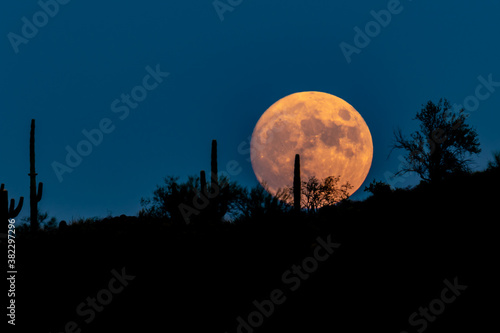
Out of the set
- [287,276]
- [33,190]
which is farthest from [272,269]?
[33,190]

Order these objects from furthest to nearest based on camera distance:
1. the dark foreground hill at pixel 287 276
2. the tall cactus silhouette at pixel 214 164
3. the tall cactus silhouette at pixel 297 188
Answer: the tall cactus silhouette at pixel 297 188, the tall cactus silhouette at pixel 214 164, the dark foreground hill at pixel 287 276

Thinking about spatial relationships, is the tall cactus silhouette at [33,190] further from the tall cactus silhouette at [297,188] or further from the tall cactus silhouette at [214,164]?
the tall cactus silhouette at [297,188]

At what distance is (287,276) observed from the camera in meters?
9.95

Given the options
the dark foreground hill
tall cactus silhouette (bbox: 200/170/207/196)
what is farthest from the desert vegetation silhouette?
tall cactus silhouette (bbox: 200/170/207/196)

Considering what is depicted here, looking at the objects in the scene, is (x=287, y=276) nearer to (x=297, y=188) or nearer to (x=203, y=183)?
(x=297, y=188)

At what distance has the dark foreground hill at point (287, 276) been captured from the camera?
332 inches

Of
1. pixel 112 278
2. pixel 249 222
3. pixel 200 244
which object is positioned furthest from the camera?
pixel 249 222

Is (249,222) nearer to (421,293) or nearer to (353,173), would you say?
(421,293)

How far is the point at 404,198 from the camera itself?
14.9 metres

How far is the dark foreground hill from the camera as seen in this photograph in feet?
27.7

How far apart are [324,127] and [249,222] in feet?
52.3

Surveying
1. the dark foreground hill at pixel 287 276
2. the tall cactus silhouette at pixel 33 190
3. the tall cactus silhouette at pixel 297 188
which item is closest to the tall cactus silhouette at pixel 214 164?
the tall cactus silhouette at pixel 297 188

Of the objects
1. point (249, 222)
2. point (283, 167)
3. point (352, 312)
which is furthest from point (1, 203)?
point (283, 167)

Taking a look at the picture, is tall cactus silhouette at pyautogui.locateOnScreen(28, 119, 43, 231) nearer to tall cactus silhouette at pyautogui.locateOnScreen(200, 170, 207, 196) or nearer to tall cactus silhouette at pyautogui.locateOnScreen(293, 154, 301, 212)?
tall cactus silhouette at pyautogui.locateOnScreen(200, 170, 207, 196)
